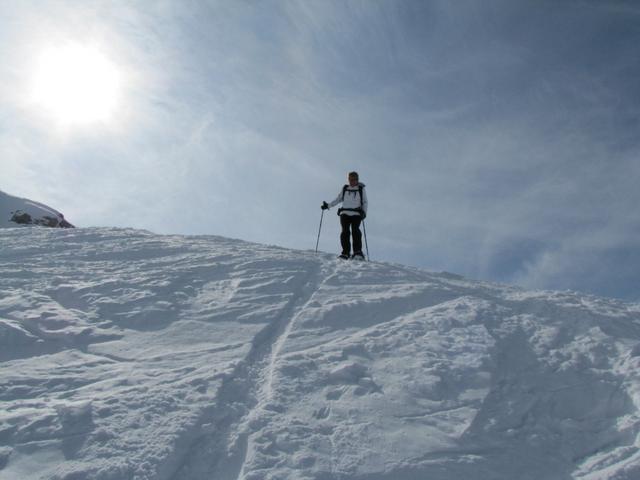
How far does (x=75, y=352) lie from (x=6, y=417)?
55.0 inches

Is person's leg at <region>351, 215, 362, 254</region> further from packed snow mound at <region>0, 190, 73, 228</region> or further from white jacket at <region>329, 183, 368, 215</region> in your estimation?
packed snow mound at <region>0, 190, 73, 228</region>

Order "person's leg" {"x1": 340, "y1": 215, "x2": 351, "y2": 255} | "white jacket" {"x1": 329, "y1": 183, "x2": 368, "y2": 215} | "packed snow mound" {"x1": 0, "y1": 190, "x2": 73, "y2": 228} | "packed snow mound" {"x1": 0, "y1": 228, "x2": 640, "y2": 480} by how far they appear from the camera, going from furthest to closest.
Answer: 1. "packed snow mound" {"x1": 0, "y1": 190, "x2": 73, "y2": 228}
2. "white jacket" {"x1": 329, "y1": 183, "x2": 368, "y2": 215}
3. "person's leg" {"x1": 340, "y1": 215, "x2": 351, "y2": 255}
4. "packed snow mound" {"x1": 0, "y1": 228, "x2": 640, "y2": 480}

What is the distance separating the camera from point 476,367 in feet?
16.9

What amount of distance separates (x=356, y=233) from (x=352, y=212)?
524 mm

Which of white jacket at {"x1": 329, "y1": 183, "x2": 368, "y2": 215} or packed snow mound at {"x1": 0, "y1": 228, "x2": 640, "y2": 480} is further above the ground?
white jacket at {"x1": 329, "y1": 183, "x2": 368, "y2": 215}

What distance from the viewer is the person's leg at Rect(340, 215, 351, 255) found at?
11.7 metres

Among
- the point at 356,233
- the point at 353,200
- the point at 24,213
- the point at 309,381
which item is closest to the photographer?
the point at 309,381

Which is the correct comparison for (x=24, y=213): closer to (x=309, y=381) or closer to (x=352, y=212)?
(x=352, y=212)

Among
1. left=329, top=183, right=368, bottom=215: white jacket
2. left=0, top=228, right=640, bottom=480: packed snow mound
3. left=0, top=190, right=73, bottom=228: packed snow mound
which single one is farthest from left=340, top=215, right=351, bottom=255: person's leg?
left=0, top=190, right=73, bottom=228: packed snow mound

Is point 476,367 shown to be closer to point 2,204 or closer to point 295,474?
point 295,474

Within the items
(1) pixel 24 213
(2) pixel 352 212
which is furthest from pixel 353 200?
(1) pixel 24 213

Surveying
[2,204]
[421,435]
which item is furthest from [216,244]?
[2,204]

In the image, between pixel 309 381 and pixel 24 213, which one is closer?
pixel 309 381

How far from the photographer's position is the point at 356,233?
1184 centimetres
